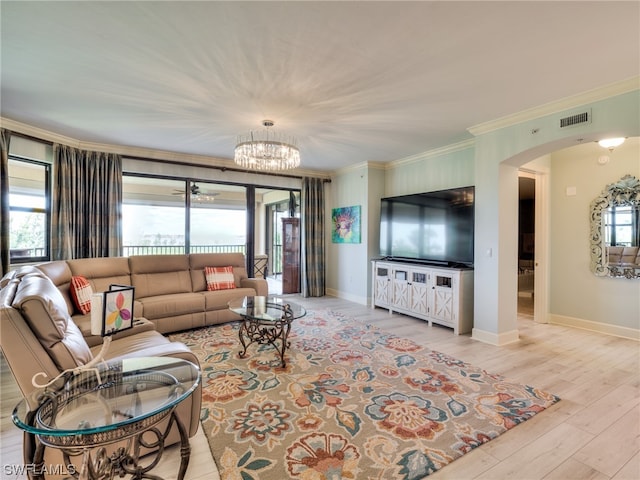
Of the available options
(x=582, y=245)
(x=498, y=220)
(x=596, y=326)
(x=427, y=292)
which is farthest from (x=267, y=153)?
(x=596, y=326)

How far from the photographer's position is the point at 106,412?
1.29 metres

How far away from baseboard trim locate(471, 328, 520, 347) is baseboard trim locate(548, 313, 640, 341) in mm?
1235

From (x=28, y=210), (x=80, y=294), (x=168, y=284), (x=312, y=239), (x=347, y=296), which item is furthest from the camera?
(x=312, y=239)

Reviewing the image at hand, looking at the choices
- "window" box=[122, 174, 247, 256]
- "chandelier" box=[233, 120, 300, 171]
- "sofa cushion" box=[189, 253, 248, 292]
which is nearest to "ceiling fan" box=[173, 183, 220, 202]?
"window" box=[122, 174, 247, 256]

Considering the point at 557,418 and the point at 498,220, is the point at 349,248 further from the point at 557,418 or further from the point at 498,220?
the point at 557,418

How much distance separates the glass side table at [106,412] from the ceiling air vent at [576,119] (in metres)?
3.93

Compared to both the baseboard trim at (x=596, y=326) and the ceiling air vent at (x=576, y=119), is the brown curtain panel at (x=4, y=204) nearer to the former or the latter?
the ceiling air vent at (x=576, y=119)

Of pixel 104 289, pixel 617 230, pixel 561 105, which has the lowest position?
pixel 104 289

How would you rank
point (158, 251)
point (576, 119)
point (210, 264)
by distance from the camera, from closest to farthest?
point (576, 119), point (210, 264), point (158, 251)

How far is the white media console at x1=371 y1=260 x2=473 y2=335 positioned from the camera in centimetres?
415

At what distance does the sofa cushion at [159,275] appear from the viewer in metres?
4.18

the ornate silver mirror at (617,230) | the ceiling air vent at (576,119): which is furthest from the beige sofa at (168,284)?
the ornate silver mirror at (617,230)

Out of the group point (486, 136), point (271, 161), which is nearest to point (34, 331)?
point (271, 161)

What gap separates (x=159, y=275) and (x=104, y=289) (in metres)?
0.74
